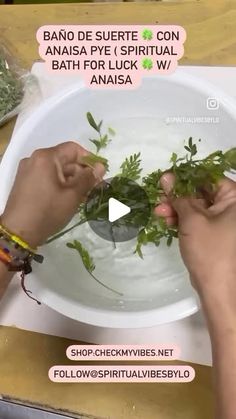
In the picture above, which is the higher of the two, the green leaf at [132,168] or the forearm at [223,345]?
the green leaf at [132,168]

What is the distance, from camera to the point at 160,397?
0.55m

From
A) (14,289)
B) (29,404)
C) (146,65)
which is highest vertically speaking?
(146,65)

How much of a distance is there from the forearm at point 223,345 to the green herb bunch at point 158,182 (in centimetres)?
8

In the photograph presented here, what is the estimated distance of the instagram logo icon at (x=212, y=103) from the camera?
562 mm

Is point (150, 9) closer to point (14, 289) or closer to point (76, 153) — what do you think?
point (76, 153)

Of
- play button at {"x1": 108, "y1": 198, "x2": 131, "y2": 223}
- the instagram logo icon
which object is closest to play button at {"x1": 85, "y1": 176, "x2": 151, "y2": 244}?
play button at {"x1": 108, "y1": 198, "x2": 131, "y2": 223}

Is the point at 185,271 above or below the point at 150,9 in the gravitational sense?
below

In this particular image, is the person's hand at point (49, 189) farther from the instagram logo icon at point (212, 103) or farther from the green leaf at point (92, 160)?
the instagram logo icon at point (212, 103)

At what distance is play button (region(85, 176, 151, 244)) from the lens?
0.56m

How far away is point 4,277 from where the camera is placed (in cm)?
55

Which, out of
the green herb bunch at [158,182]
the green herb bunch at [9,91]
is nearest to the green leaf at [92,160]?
the green herb bunch at [158,182]

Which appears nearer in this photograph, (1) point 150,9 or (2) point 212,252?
(2) point 212,252

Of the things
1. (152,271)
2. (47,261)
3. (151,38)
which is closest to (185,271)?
(152,271)

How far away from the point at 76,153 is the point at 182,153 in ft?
0.35
